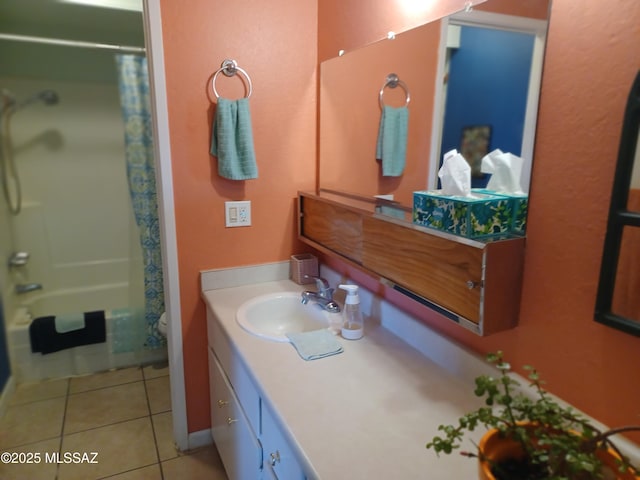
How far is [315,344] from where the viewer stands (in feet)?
4.22

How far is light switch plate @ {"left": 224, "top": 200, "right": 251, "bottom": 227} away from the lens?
175cm

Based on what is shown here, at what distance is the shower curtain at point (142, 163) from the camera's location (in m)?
2.27

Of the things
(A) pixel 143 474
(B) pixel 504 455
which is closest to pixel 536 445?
(B) pixel 504 455

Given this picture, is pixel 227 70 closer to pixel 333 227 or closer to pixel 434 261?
pixel 333 227

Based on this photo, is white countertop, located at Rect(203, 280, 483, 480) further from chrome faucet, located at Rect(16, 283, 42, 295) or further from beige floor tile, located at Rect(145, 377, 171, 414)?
chrome faucet, located at Rect(16, 283, 42, 295)

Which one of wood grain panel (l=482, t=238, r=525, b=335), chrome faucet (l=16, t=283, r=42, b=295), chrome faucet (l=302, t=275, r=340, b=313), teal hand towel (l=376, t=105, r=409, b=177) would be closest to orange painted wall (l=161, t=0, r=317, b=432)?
chrome faucet (l=302, t=275, r=340, b=313)

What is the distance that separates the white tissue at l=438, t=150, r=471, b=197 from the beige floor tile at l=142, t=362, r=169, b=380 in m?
2.17

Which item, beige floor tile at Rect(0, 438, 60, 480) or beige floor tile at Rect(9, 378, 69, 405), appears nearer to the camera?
beige floor tile at Rect(0, 438, 60, 480)

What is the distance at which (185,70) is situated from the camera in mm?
1571

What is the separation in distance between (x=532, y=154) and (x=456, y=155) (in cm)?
22

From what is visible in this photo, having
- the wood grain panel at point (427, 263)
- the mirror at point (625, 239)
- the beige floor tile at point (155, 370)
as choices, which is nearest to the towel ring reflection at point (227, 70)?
the wood grain panel at point (427, 263)

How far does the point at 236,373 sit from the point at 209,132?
36.6 inches

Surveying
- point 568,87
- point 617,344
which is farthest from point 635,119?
point 617,344

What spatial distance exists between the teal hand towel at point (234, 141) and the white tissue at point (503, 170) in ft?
3.10
